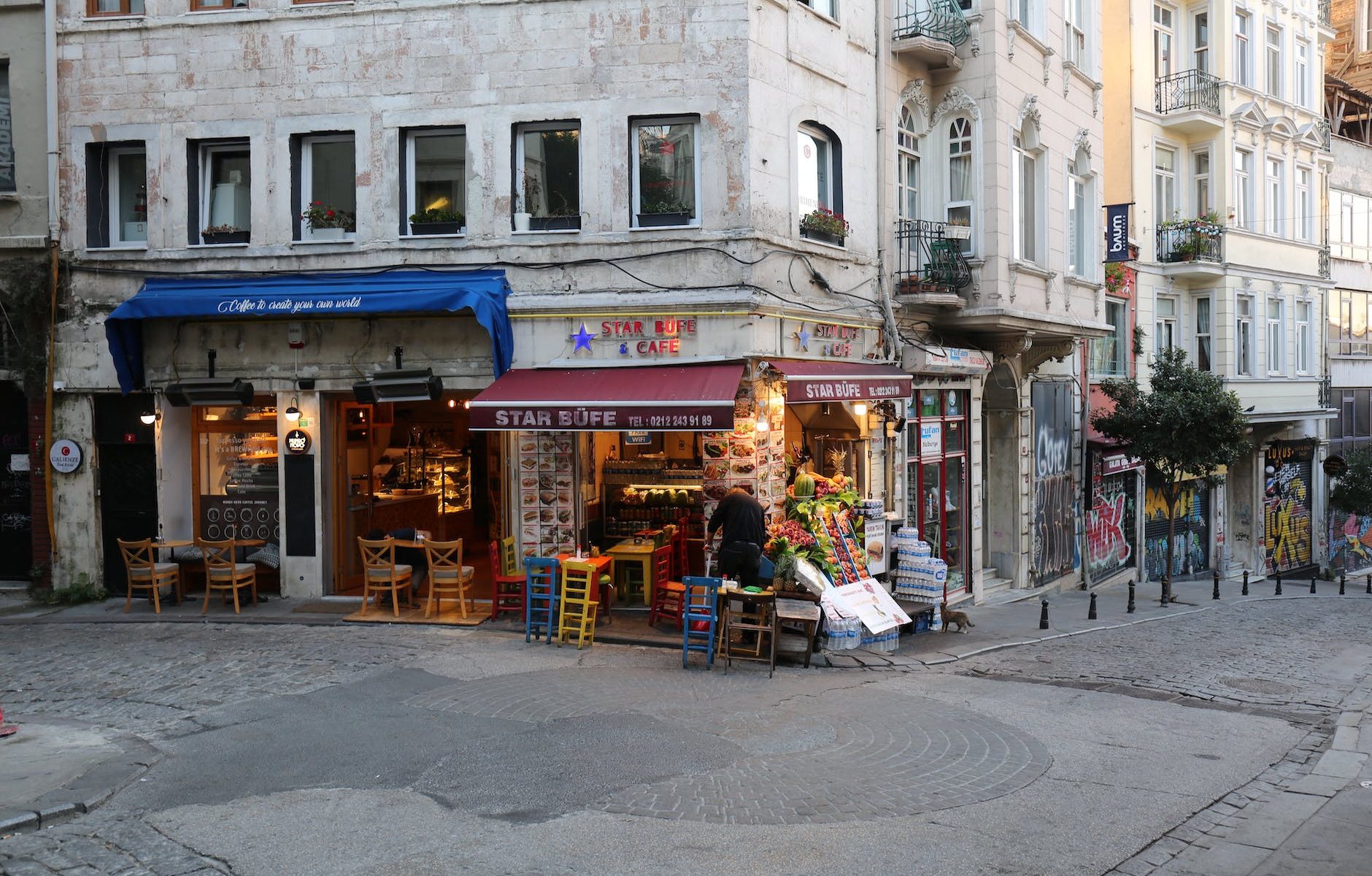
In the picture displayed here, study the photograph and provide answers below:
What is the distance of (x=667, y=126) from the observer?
13.7 m

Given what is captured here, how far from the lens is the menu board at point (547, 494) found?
46.1 ft

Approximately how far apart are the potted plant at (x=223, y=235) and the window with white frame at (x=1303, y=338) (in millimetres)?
25253

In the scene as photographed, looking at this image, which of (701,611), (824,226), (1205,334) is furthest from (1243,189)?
(701,611)

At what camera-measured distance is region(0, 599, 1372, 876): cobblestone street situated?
667 cm

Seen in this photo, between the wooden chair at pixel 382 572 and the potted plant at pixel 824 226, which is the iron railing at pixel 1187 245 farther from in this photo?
the wooden chair at pixel 382 572

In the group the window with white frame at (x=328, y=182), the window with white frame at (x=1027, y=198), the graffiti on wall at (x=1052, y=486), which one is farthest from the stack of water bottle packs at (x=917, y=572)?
the window with white frame at (x=328, y=182)

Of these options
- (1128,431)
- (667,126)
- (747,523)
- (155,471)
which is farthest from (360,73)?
(1128,431)

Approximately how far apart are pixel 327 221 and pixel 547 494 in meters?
4.52

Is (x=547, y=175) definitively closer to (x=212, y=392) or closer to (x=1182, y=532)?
(x=212, y=392)

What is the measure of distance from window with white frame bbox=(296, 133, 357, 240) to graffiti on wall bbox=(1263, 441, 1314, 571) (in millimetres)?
23626

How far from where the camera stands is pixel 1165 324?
83.6 ft

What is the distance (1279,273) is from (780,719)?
77.1ft

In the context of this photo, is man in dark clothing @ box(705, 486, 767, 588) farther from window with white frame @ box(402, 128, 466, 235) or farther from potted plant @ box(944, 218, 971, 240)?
potted plant @ box(944, 218, 971, 240)

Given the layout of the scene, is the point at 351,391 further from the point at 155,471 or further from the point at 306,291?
the point at 155,471
